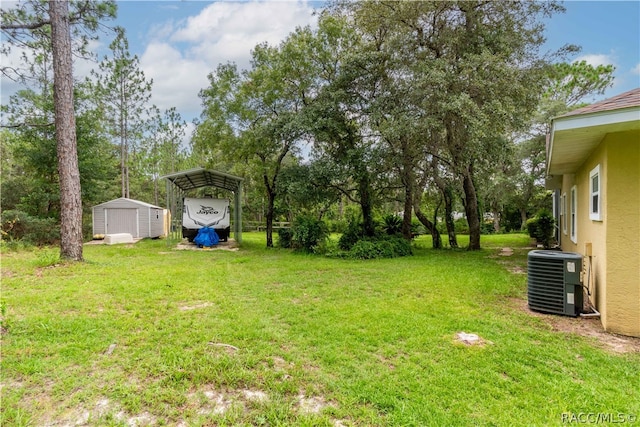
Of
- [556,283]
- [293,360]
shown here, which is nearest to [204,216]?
[293,360]

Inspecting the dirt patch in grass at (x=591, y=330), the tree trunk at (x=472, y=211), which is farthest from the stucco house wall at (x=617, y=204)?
the tree trunk at (x=472, y=211)

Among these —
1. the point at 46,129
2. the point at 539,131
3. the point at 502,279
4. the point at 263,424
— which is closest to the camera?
the point at 263,424

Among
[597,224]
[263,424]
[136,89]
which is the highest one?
[136,89]

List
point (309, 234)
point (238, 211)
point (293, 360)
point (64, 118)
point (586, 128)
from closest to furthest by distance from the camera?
point (293, 360) < point (586, 128) < point (64, 118) < point (309, 234) < point (238, 211)

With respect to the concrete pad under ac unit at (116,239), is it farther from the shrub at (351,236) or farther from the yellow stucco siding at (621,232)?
the yellow stucco siding at (621,232)

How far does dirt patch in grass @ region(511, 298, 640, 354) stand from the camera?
329 centimetres

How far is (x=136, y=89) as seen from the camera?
753 inches

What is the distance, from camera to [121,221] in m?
15.5

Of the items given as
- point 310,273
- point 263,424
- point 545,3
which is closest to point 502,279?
point 310,273

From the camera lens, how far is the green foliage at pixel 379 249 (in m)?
9.82

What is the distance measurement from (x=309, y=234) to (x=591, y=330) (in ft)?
26.4

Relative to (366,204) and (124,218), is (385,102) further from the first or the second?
(124,218)

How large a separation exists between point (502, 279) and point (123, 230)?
1604cm

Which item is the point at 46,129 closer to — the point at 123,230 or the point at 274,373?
the point at 123,230
